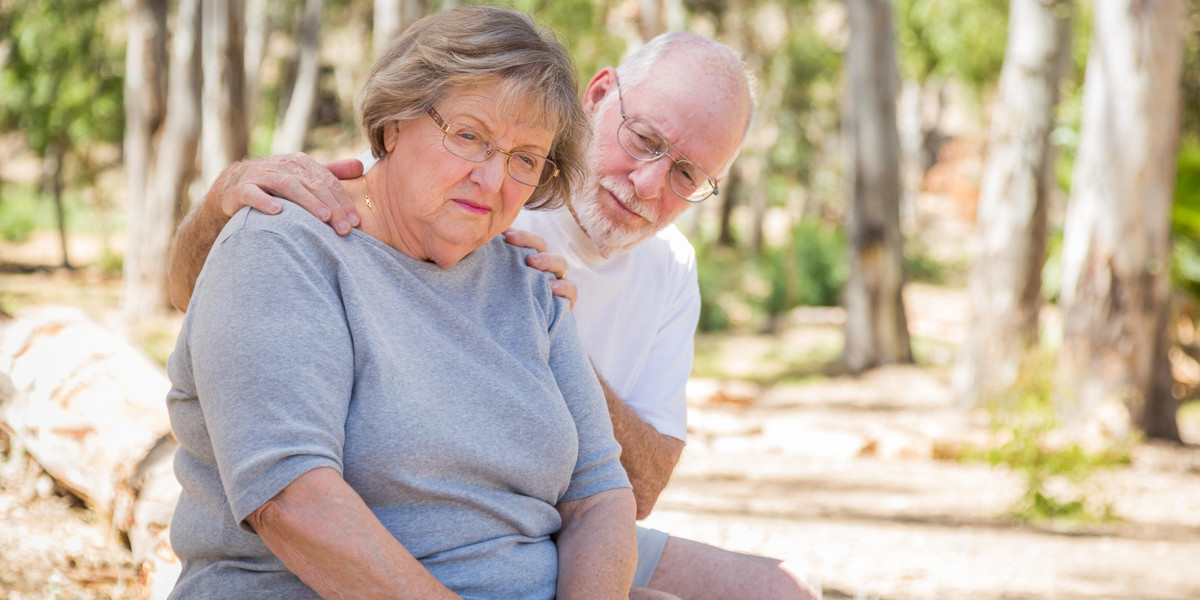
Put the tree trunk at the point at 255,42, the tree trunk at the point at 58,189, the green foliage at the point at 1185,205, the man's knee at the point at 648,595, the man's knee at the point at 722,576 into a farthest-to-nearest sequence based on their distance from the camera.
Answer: the tree trunk at the point at 255,42 < the tree trunk at the point at 58,189 < the green foliage at the point at 1185,205 < the man's knee at the point at 722,576 < the man's knee at the point at 648,595

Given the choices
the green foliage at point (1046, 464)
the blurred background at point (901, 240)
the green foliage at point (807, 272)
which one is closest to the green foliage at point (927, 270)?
the blurred background at point (901, 240)

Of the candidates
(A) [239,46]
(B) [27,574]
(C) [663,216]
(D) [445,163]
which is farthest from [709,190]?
(A) [239,46]

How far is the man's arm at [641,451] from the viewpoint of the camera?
235 cm

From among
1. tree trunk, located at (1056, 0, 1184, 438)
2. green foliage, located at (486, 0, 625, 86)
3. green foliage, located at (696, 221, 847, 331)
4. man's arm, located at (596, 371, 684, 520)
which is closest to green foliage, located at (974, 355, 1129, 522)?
tree trunk, located at (1056, 0, 1184, 438)

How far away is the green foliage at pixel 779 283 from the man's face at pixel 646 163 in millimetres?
11377

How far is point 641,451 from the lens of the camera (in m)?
2.38

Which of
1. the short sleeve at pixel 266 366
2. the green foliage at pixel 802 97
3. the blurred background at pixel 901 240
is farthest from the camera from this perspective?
the green foliage at pixel 802 97

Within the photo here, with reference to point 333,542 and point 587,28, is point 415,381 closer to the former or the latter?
point 333,542

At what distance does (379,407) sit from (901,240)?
8783mm

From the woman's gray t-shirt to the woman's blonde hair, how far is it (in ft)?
0.80

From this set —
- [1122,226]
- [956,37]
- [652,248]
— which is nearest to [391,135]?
[652,248]

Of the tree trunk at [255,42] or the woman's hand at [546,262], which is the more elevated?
the woman's hand at [546,262]

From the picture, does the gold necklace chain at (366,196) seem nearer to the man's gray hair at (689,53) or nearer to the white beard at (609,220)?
the white beard at (609,220)

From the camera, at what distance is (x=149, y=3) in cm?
1230
